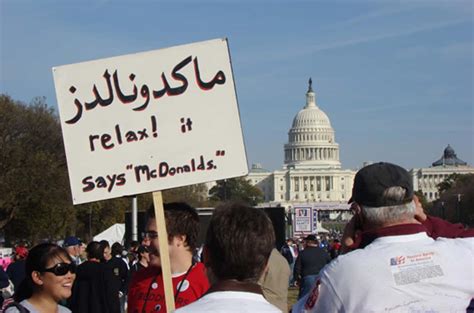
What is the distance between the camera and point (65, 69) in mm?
5344

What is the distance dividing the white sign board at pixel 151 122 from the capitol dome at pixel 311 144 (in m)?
187

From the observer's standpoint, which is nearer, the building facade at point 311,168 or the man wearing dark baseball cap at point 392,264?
the man wearing dark baseball cap at point 392,264

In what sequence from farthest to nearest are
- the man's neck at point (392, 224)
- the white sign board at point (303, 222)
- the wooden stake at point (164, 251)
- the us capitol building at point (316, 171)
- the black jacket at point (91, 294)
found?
the us capitol building at point (316, 171) < the white sign board at point (303, 222) < the black jacket at point (91, 294) < the wooden stake at point (164, 251) < the man's neck at point (392, 224)

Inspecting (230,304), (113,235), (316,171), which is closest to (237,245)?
(230,304)

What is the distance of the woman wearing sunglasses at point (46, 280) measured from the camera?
17.2 feet

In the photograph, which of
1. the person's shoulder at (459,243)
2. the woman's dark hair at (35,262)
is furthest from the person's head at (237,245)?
the woman's dark hair at (35,262)

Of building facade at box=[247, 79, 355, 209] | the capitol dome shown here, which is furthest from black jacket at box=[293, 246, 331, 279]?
the capitol dome

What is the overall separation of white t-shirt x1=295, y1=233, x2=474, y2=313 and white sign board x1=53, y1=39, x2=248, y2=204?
145cm

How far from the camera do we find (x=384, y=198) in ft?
12.9

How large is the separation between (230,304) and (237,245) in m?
0.23

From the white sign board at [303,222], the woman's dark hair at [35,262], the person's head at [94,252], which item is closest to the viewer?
the woman's dark hair at [35,262]

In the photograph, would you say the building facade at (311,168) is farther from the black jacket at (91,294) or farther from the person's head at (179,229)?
the person's head at (179,229)

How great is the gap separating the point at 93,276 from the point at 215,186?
16774 cm

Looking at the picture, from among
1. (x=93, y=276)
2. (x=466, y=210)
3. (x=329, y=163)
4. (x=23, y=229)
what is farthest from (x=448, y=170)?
(x=93, y=276)
